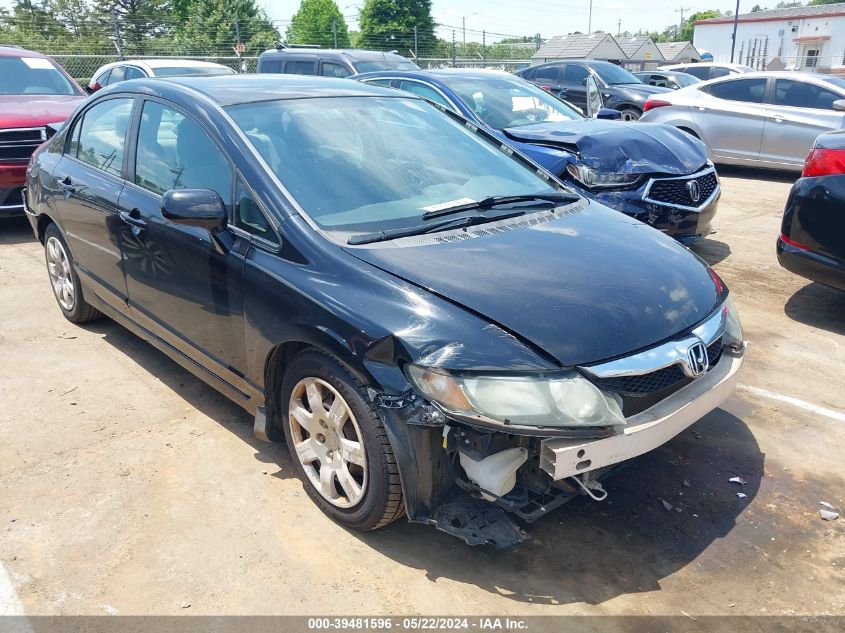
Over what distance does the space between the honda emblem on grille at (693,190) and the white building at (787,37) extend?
60.0m

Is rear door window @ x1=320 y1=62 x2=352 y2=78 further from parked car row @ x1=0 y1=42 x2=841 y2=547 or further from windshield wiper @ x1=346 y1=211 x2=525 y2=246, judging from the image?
windshield wiper @ x1=346 y1=211 x2=525 y2=246

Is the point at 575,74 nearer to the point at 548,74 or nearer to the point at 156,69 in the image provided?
the point at 548,74

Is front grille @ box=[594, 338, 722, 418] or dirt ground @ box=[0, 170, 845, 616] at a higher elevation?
front grille @ box=[594, 338, 722, 418]

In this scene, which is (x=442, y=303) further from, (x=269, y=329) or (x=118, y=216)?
(x=118, y=216)

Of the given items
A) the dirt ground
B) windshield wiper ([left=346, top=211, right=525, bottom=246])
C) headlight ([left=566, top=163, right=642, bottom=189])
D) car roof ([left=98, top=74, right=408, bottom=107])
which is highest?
car roof ([left=98, top=74, right=408, bottom=107])

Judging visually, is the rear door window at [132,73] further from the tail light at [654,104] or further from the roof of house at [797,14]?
the roof of house at [797,14]

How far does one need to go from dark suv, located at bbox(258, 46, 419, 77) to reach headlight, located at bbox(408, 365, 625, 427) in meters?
8.61

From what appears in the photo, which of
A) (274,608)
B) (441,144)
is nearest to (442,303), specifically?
(274,608)

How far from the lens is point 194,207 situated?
10.2ft

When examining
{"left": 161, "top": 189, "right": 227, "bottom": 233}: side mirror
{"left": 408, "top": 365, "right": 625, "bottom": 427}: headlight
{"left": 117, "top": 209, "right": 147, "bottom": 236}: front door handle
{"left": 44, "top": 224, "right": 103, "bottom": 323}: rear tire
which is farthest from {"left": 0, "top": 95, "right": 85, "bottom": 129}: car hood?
{"left": 408, "top": 365, "right": 625, "bottom": 427}: headlight

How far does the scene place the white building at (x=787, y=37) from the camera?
61.5 m

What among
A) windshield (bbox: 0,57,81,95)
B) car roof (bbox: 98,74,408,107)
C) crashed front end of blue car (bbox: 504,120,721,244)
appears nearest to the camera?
car roof (bbox: 98,74,408,107)

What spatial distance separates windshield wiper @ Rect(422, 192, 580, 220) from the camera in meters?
3.29

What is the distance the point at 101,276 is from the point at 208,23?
45463mm
